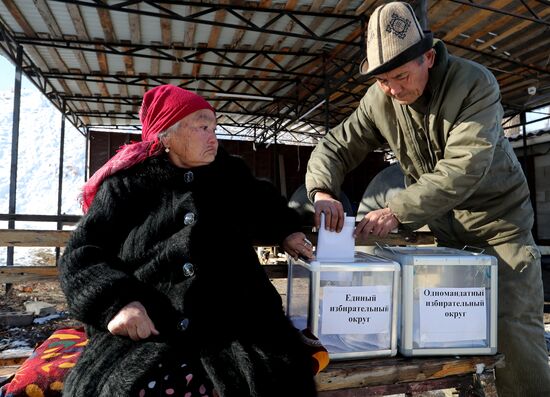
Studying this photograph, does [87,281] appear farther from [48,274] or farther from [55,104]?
[55,104]

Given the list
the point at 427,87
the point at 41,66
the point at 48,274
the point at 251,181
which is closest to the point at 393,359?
the point at 251,181

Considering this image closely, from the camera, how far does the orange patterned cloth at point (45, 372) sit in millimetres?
1404

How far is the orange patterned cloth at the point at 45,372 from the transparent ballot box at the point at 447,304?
1.30 metres

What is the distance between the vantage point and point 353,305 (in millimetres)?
1666

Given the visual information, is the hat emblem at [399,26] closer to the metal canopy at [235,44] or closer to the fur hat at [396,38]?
the fur hat at [396,38]

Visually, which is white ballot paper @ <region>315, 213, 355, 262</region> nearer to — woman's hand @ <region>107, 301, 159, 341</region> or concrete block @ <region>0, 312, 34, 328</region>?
woman's hand @ <region>107, 301, 159, 341</region>

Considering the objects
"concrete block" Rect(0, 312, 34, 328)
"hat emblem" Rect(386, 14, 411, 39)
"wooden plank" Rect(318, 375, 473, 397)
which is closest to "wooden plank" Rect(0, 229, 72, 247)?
"wooden plank" Rect(318, 375, 473, 397)

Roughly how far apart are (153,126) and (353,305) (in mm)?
1095

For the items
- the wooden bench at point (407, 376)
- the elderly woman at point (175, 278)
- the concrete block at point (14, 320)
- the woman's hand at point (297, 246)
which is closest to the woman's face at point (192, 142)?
the elderly woman at point (175, 278)

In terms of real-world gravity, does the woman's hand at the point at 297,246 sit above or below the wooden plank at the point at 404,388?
above

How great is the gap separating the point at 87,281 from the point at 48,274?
6.14 ft

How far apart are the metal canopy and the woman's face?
15.5 ft

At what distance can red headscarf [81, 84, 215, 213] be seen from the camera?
5.44 feet

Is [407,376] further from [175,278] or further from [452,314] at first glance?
[175,278]
